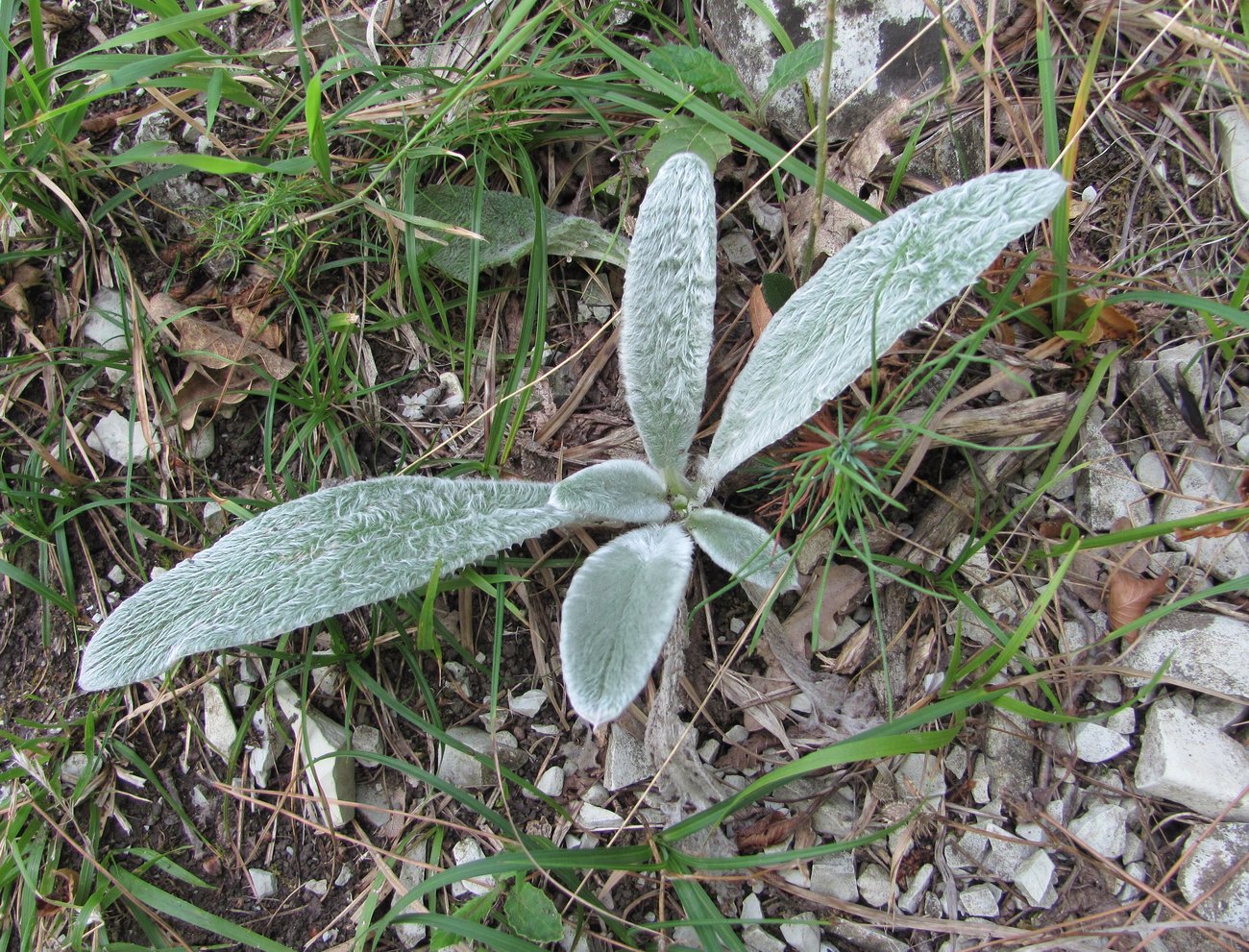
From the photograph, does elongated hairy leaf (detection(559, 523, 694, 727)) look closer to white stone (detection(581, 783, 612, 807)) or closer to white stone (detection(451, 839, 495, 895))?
white stone (detection(581, 783, 612, 807))

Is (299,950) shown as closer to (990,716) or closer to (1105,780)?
(990,716)

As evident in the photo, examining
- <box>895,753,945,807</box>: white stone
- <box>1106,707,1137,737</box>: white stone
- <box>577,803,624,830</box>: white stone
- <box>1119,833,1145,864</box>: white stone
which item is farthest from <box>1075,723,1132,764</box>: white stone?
<box>577,803,624,830</box>: white stone

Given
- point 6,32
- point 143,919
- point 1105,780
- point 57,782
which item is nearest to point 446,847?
point 143,919

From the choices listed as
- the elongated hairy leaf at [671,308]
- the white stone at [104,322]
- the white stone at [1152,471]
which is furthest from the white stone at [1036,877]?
the white stone at [104,322]

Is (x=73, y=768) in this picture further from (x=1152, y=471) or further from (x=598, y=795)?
(x=1152, y=471)

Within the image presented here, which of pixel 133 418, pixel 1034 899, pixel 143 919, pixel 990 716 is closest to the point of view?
pixel 1034 899
